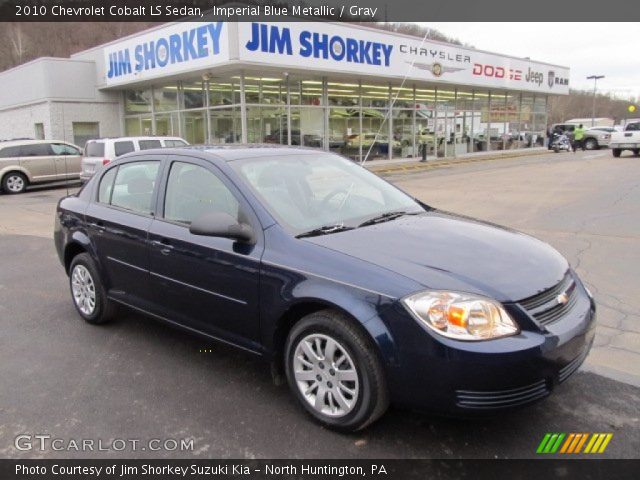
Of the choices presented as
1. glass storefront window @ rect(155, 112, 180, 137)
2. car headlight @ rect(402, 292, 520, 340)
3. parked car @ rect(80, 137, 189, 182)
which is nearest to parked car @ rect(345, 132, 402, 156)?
glass storefront window @ rect(155, 112, 180, 137)

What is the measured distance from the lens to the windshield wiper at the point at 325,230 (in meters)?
3.38

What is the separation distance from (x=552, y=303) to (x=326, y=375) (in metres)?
1.34

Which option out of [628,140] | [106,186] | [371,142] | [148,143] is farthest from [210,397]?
[628,140]

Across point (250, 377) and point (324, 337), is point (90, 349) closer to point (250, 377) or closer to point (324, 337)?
point (250, 377)

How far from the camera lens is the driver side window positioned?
3.76 m

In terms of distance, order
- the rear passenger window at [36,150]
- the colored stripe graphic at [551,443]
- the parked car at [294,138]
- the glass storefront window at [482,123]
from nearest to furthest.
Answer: the colored stripe graphic at [551,443], the rear passenger window at [36,150], the parked car at [294,138], the glass storefront window at [482,123]

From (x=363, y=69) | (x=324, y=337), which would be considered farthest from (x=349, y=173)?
(x=363, y=69)

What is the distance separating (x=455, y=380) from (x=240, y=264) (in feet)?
4.91

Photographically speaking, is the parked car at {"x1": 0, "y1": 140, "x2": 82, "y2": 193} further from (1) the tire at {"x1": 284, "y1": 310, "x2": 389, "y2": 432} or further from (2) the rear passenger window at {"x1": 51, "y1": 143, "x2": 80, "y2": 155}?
(1) the tire at {"x1": 284, "y1": 310, "x2": 389, "y2": 432}

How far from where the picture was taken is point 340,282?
9.80ft

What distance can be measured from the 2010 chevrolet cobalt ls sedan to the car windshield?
0.01 meters

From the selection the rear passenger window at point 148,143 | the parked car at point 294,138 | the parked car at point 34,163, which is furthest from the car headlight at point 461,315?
the parked car at point 294,138

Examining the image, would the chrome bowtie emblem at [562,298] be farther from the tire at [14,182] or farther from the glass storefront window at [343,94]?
the glass storefront window at [343,94]

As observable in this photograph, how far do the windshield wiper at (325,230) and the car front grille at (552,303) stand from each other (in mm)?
1204
